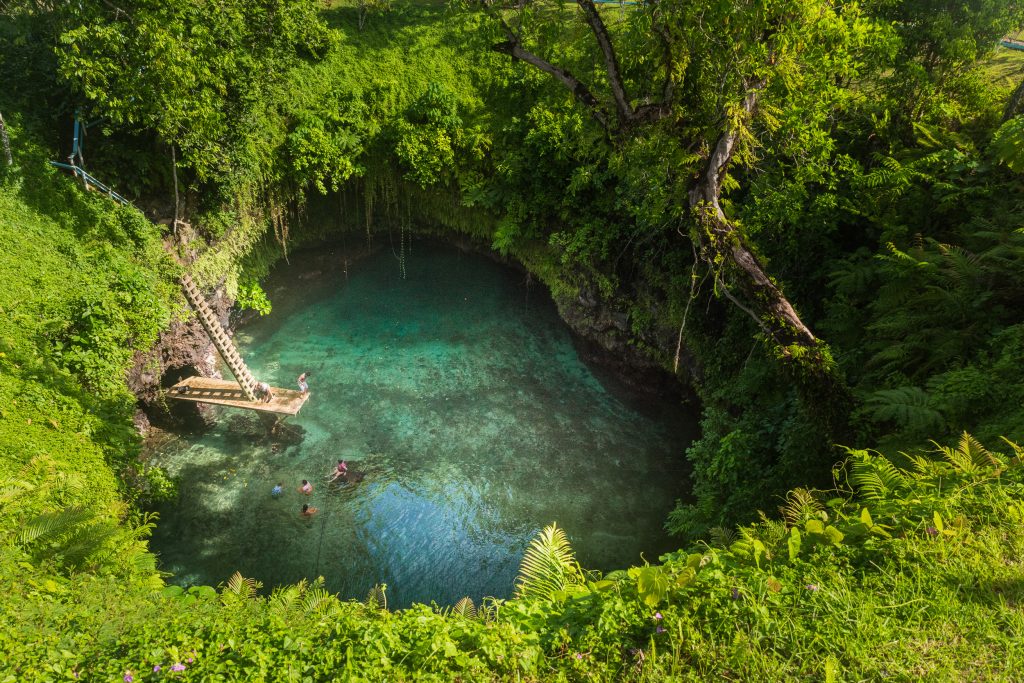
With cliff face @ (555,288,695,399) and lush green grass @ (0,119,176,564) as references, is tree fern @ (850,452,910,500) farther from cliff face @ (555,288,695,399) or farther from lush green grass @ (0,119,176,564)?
lush green grass @ (0,119,176,564)

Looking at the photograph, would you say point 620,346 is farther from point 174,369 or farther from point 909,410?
point 174,369

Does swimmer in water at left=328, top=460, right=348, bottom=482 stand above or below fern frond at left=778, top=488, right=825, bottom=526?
below

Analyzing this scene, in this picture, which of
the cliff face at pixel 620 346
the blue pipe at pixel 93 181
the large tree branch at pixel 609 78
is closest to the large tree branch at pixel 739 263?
the large tree branch at pixel 609 78

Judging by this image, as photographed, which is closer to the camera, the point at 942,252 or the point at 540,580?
the point at 540,580

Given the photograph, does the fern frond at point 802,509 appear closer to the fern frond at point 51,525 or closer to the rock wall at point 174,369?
the fern frond at point 51,525

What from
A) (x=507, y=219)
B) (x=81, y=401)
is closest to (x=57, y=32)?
(x=81, y=401)

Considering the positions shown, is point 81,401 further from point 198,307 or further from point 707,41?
point 707,41

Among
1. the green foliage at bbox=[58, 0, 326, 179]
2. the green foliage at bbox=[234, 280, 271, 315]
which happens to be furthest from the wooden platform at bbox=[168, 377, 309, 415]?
the green foliage at bbox=[58, 0, 326, 179]
